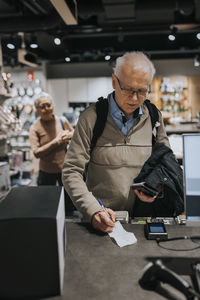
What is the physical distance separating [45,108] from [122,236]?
2.56 m

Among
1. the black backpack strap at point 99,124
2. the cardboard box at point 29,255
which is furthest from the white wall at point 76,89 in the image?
the cardboard box at point 29,255

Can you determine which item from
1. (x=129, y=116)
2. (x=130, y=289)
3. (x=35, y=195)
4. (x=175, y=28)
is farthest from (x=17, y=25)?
(x=130, y=289)

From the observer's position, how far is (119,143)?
170 centimetres

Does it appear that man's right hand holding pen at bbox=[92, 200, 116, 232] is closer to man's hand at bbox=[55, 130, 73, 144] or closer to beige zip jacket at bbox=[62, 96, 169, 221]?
beige zip jacket at bbox=[62, 96, 169, 221]

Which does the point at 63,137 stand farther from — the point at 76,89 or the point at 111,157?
the point at 76,89

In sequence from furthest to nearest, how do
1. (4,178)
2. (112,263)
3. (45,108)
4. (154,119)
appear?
(4,178), (45,108), (154,119), (112,263)

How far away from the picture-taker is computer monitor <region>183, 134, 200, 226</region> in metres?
1.26

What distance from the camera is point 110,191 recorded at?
67.2 inches

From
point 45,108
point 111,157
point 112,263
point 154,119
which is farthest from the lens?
point 45,108

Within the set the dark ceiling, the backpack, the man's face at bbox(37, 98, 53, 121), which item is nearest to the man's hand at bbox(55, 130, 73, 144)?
the man's face at bbox(37, 98, 53, 121)

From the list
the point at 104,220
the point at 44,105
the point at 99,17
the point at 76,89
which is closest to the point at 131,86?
the point at 104,220

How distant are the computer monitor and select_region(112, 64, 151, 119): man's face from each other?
1.46 ft

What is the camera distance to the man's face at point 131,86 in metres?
1.57

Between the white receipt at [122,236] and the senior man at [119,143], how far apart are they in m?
0.24
